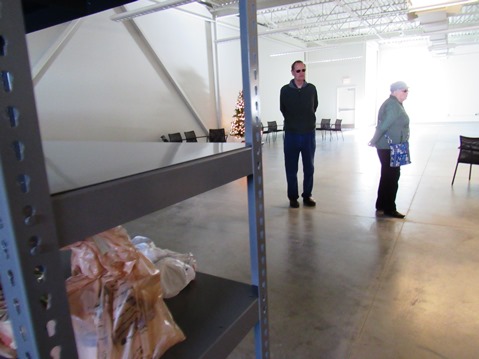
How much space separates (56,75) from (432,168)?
666cm

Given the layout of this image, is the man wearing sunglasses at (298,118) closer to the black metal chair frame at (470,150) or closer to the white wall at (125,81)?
the black metal chair frame at (470,150)

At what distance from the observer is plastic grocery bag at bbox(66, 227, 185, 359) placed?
55 cm

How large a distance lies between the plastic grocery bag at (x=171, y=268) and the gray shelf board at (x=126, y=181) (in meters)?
0.37

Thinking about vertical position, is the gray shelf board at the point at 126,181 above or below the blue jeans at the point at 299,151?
above

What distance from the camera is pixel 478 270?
2344 millimetres

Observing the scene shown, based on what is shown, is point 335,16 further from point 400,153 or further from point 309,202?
point 400,153

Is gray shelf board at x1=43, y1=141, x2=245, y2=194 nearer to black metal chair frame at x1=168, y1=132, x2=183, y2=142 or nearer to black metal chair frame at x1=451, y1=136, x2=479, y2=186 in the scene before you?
black metal chair frame at x1=451, y1=136, x2=479, y2=186

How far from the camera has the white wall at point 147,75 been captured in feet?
18.2

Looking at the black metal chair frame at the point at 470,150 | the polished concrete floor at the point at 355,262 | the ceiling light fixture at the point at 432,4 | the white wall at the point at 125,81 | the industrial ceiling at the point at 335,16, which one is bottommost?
the polished concrete floor at the point at 355,262

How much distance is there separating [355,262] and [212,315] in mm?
2000

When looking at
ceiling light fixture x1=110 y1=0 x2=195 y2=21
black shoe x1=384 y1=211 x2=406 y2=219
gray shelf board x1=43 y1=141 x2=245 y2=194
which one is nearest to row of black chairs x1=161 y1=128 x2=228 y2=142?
ceiling light fixture x1=110 y1=0 x2=195 y2=21

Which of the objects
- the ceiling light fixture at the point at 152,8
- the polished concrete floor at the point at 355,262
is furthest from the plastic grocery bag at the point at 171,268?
Answer: the ceiling light fixture at the point at 152,8

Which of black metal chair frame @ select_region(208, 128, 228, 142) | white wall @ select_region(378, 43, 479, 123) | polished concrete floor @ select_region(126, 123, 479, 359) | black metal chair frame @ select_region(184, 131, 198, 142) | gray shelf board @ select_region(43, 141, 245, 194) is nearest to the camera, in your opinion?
gray shelf board @ select_region(43, 141, 245, 194)

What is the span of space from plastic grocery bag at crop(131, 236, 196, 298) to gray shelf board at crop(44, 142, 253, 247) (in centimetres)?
37
